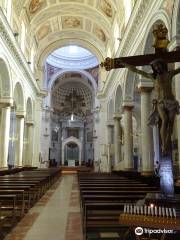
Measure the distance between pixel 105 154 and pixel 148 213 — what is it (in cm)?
2090

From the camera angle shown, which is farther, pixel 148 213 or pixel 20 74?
pixel 20 74

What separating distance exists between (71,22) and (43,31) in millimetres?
2460

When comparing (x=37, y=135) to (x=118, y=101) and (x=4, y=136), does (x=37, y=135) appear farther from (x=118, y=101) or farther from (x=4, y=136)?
(x=4, y=136)

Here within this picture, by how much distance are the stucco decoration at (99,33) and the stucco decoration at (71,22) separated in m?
1.40

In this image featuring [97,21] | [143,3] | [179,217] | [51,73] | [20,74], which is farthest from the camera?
[51,73]

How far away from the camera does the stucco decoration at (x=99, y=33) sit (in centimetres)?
2283

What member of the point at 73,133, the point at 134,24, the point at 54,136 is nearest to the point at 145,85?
the point at 134,24

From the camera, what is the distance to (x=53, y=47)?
25703 mm

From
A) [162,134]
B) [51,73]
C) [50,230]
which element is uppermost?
[51,73]

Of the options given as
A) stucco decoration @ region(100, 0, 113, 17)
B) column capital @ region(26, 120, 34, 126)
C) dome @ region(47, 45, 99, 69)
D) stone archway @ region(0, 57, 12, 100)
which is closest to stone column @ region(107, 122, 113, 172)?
column capital @ region(26, 120, 34, 126)

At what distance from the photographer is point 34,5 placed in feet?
62.7

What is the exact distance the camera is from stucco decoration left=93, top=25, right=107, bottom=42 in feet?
74.9

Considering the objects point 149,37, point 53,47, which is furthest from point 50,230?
point 53,47

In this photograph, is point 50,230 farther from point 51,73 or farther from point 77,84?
point 77,84
